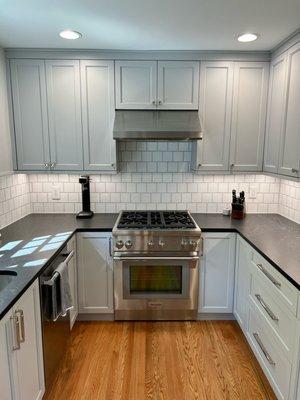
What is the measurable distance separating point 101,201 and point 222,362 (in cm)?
188

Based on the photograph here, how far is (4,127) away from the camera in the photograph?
2.45 meters

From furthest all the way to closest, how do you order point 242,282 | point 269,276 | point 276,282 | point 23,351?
1. point 242,282
2. point 269,276
3. point 276,282
4. point 23,351

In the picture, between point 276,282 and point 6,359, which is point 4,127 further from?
point 276,282

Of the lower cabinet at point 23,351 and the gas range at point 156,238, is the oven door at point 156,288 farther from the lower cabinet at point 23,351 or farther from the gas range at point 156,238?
the lower cabinet at point 23,351

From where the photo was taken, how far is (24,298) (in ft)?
4.70

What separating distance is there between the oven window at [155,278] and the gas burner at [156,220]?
37 centimetres

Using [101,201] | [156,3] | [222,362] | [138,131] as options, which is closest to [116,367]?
[222,362]

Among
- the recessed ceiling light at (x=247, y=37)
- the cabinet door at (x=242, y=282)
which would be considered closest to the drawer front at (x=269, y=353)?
the cabinet door at (x=242, y=282)

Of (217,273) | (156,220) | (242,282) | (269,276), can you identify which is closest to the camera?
(269,276)

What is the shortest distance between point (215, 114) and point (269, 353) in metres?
2.00

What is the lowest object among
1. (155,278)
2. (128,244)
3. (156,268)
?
(155,278)

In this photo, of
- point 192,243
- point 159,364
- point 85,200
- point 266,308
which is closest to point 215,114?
point 192,243

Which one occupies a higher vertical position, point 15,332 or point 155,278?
point 15,332

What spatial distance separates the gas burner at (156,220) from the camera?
2.47m
